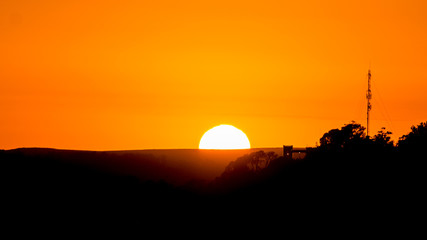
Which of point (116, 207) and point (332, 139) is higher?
point (332, 139)

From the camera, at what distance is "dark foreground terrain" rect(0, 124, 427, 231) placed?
6638 centimetres

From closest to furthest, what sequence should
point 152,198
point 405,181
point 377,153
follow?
point 405,181 → point 377,153 → point 152,198

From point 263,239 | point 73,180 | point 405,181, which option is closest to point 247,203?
point 263,239

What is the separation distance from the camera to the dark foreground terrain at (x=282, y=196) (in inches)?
2613

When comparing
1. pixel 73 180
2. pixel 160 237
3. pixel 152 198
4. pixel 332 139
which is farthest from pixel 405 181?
pixel 73 180

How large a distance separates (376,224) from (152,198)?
32.1 metres

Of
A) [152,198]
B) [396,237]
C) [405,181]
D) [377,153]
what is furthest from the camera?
[152,198]

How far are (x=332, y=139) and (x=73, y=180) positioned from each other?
55.0 m

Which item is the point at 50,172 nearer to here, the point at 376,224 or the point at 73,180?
the point at 73,180

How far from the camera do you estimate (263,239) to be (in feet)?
224

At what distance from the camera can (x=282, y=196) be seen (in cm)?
7319

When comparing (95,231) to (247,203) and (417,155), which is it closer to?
(247,203)

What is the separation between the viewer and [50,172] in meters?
130

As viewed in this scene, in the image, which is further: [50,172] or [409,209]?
[50,172]
